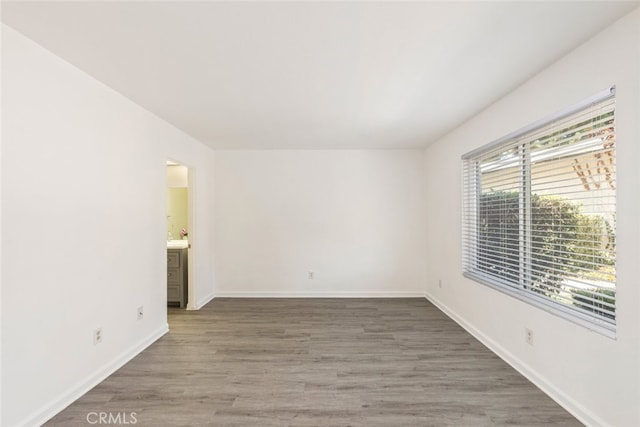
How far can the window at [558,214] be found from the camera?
187 centimetres

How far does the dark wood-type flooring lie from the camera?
6.55 feet

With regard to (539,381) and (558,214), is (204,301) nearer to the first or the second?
(539,381)

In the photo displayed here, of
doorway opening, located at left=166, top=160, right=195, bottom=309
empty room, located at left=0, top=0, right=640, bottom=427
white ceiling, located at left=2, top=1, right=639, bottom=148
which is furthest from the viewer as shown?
doorway opening, located at left=166, top=160, right=195, bottom=309

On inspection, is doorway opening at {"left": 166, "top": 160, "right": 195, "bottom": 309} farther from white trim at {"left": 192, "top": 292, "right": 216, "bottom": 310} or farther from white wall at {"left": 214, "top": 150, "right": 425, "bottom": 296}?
white wall at {"left": 214, "top": 150, "right": 425, "bottom": 296}

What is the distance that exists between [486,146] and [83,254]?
373cm

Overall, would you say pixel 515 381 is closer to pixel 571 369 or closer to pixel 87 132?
pixel 571 369

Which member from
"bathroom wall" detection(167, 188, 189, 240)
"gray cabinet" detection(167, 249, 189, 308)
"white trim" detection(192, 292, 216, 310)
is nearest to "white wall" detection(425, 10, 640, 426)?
"white trim" detection(192, 292, 216, 310)

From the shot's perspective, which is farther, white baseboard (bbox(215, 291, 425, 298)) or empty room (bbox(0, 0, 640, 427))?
white baseboard (bbox(215, 291, 425, 298))

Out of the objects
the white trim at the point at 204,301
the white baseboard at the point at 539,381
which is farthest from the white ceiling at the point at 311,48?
the white trim at the point at 204,301

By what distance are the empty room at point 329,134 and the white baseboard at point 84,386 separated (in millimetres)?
14

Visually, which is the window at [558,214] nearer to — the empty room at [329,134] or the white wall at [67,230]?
the empty room at [329,134]

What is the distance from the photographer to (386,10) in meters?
1.56

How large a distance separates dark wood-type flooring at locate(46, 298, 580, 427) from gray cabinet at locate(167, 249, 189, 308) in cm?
71

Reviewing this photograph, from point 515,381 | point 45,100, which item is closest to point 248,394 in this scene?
point 515,381
